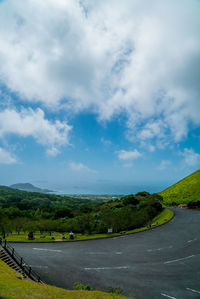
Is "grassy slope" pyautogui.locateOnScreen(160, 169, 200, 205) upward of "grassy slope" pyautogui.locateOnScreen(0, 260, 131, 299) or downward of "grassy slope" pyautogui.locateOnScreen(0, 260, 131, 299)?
upward

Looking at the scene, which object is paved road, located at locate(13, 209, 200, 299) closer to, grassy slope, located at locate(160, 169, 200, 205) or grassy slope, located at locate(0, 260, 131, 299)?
grassy slope, located at locate(0, 260, 131, 299)

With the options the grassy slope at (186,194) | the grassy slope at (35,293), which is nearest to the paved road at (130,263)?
the grassy slope at (35,293)

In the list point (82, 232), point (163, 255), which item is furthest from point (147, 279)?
point (82, 232)

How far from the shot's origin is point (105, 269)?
1558 centimetres

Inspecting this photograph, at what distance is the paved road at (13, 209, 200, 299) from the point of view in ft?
41.7

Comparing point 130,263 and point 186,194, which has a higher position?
point 186,194

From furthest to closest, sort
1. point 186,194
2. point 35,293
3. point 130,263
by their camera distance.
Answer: point 186,194, point 130,263, point 35,293

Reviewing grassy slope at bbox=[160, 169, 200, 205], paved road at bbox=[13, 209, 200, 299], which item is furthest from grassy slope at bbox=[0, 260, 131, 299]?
grassy slope at bbox=[160, 169, 200, 205]

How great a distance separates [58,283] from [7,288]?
14.8ft

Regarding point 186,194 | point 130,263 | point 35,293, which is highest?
point 186,194

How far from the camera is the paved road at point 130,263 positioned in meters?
12.7

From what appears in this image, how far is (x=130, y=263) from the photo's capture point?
16.9 m

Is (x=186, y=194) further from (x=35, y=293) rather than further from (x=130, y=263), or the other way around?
(x=35, y=293)

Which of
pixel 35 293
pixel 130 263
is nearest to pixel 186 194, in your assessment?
pixel 130 263
